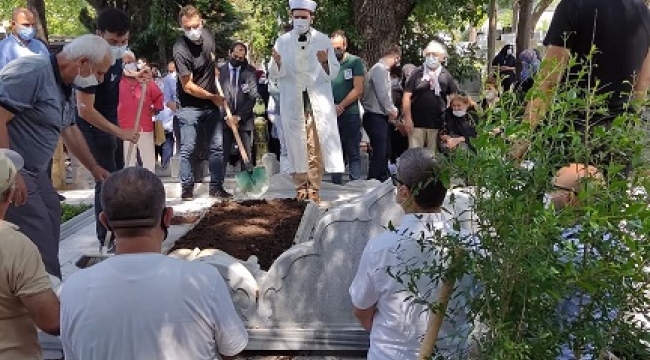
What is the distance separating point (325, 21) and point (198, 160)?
483 cm

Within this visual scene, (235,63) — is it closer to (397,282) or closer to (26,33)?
(26,33)

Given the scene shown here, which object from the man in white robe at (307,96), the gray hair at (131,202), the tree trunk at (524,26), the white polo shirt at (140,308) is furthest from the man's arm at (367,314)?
the tree trunk at (524,26)

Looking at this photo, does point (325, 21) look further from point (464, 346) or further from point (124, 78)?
point (464, 346)

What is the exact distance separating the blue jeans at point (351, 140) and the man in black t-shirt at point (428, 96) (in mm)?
590

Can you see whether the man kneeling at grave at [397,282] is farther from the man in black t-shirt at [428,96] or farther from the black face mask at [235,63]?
the black face mask at [235,63]

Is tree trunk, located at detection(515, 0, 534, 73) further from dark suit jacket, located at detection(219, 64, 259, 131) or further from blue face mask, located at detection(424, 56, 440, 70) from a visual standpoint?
dark suit jacket, located at detection(219, 64, 259, 131)

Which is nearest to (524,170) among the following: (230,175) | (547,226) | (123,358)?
(547,226)

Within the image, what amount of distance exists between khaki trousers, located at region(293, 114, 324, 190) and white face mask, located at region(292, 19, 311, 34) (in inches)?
32.3

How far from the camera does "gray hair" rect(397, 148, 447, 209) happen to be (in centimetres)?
290

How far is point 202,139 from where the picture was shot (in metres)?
8.38

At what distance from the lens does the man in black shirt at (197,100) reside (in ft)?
26.1

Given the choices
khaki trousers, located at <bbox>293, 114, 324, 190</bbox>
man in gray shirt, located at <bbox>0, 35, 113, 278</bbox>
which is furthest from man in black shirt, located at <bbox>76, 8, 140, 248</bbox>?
khaki trousers, located at <bbox>293, 114, 324, 190</bbox>

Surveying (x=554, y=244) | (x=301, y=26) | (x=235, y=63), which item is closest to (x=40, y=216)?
(x=554, y=244)

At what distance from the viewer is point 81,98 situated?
5445mm
